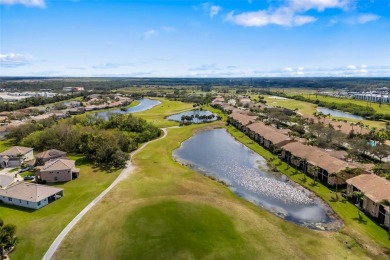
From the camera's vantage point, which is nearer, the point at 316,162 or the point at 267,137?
the point at 316,162

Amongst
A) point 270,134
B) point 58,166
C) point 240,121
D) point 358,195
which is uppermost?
point 240,121

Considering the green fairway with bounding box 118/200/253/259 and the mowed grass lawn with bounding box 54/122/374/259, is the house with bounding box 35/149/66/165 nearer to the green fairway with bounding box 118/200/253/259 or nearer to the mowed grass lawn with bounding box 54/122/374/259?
the mowed grass lawn with bounding box 54/122/374/259

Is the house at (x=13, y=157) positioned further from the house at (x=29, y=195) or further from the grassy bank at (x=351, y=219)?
the grassy bank at (x=351, y=219)

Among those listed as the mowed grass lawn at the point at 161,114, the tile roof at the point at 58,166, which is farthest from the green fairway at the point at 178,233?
the mowed grass lawn at the point at 161,114

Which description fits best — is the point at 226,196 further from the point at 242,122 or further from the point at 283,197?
the point at 242,122

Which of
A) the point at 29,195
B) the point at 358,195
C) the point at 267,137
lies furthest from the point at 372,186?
the point at 29,195

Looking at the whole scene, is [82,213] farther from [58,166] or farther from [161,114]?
[161,114]
